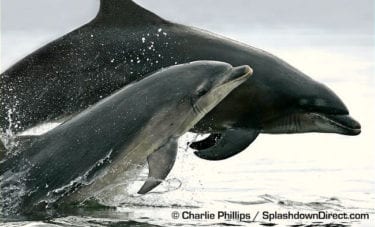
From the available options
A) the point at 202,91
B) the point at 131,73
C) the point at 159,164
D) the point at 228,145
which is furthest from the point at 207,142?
the point at 159,164

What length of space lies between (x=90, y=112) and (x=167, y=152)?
3.67 ft

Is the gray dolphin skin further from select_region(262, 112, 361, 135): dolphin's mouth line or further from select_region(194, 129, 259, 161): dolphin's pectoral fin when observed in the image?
select_region(262, 112, 361, 135): dolphin's mouth line

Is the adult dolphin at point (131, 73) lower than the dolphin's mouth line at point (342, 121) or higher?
higher

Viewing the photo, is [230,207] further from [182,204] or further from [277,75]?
[277,75]

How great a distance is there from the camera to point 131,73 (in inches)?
576

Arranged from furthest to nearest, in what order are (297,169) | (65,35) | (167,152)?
(297,169)
(65,35)
(167,152)

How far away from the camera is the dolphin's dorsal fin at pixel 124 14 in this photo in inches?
589

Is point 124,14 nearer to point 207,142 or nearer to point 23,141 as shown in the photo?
point 207,142

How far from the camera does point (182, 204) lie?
13.5m

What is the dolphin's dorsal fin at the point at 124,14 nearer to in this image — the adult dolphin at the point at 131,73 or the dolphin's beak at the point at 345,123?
the adult dolphin at the point at 131,73

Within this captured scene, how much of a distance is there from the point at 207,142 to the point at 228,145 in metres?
0.45

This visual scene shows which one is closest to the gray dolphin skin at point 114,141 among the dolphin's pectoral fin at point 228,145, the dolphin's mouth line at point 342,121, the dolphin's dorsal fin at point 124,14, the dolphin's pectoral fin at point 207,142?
the dolphin's pectoral fin at point 228,145

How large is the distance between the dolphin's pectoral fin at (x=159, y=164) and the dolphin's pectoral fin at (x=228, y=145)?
2.40m

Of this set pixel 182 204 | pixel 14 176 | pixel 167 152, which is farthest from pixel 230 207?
pixel 14 176
